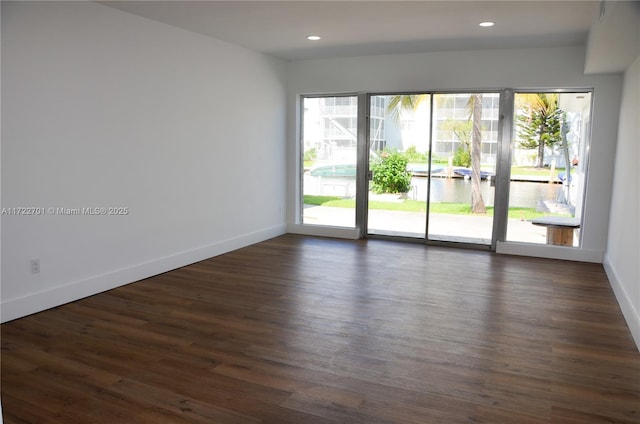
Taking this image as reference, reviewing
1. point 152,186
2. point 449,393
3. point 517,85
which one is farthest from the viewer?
point 517,85

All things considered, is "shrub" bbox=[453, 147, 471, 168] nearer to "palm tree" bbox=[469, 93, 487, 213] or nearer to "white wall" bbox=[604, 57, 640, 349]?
"palm tree" bbox=[469, 93, 487, 213]

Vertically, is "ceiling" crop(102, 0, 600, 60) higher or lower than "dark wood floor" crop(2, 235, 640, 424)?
higher

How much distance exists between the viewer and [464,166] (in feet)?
21.4

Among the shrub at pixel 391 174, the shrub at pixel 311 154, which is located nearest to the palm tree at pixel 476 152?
the shrub at pixel 391 174

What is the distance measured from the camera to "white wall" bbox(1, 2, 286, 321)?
148 inches

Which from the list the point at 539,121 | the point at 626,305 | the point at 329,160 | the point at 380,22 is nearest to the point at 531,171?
the point at 539,121

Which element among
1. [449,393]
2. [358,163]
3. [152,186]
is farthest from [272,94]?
[449,393]

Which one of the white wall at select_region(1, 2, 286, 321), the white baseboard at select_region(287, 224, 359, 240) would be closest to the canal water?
the white baseboard at select_region(287, 224, 359, 240)

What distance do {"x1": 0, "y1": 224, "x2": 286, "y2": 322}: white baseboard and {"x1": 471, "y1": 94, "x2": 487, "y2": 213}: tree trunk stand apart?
3066 mm

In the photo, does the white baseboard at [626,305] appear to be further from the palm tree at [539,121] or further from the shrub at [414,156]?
the shrub at [414,156]

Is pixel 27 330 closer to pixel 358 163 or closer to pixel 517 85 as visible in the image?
pixel 358 163

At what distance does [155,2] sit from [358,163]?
12.1 feet

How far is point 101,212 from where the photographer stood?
174 inches

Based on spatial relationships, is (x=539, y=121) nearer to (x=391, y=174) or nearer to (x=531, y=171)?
(x=531, y=171)
